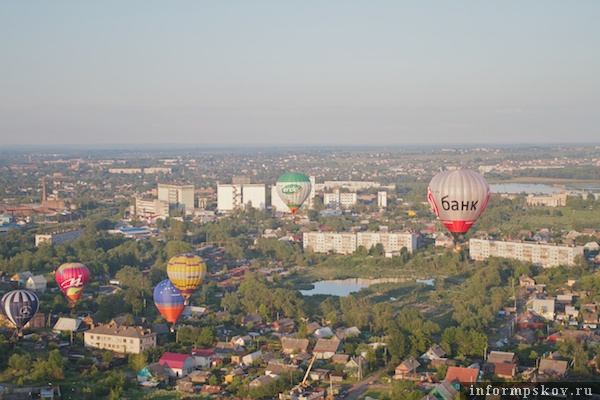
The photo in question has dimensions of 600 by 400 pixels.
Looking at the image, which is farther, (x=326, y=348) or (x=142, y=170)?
(x=142, y=170)

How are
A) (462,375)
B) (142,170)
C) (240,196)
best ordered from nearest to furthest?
(462,375) < (240,196) < (142,170)

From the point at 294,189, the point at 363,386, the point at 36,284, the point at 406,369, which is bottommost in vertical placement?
the point at 363,386

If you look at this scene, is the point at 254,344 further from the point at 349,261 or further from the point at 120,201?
the point at 120,201

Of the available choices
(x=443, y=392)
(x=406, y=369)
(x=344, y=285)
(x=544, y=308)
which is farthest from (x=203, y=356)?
(x=344, y=285)

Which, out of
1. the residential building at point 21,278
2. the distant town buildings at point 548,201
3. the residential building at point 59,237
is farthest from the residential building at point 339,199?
the residential building at point 21,278

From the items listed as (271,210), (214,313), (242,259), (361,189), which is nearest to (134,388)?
(214,313)

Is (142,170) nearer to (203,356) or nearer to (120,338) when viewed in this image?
(120,338)

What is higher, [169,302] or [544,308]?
[169,302]

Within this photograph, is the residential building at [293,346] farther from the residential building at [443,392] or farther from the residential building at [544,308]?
the residential building at [544,308]
